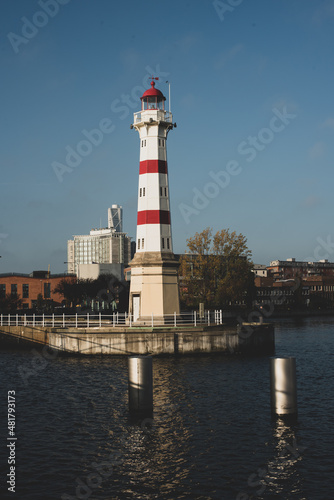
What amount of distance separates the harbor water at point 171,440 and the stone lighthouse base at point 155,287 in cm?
1199

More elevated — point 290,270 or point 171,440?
point 290,270

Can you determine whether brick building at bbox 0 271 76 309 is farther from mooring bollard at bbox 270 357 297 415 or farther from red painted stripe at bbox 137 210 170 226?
mooring bollard at bbox 270 357 297 415

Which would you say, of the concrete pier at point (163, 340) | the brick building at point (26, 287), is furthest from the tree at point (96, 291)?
the concrete pier at point (163, 340)

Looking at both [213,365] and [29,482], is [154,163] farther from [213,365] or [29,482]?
[29,482]

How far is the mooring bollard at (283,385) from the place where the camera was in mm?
20031

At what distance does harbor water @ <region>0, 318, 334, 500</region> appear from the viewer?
48.0 ft

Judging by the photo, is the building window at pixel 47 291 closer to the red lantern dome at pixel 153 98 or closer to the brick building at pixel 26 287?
the brick building at pixel 26 287

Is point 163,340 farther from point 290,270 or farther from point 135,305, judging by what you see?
point 290,270

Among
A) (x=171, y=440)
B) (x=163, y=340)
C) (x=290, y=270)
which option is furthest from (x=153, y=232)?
(x=290, y=270)

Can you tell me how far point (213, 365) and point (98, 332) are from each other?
10917 millimetres

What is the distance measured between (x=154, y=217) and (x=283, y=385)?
88.4 ft

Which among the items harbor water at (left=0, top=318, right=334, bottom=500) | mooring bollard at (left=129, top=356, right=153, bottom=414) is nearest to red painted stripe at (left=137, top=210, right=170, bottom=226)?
harbor water at (left=0, top=318, right=334, bottom=500)

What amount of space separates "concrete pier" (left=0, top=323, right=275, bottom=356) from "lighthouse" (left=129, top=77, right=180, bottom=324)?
3507 mm

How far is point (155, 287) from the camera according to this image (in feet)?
145
